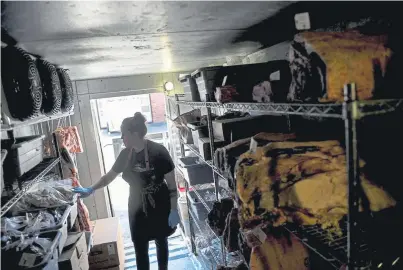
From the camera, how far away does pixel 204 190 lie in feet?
12.0

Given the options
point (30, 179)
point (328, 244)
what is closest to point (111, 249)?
point (30, 179)

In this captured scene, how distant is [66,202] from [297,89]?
198 centimetres

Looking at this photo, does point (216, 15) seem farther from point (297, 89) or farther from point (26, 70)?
point (26, 70)

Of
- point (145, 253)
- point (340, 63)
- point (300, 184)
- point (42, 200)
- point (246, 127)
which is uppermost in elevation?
point (340, 63)

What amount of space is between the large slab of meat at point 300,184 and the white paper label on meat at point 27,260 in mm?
1157

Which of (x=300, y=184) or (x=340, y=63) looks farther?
(x=300, y=184)

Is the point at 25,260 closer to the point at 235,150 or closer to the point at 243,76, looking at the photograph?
the point at 235,150

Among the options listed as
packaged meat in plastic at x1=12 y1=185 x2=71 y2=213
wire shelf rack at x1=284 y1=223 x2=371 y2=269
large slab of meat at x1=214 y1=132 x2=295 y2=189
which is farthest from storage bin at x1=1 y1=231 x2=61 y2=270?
wire shelf rack at x1=284 y1=223 x2=371 y2=269

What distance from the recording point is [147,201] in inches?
117

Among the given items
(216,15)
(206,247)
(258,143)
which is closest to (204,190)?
(206,247)

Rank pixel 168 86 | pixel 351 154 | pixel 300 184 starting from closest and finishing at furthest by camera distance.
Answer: pixel 351 154
pixel 300 184
pixel 168 86

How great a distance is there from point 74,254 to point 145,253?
110 cm

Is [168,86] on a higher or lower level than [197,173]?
higher

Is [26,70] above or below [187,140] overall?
above
